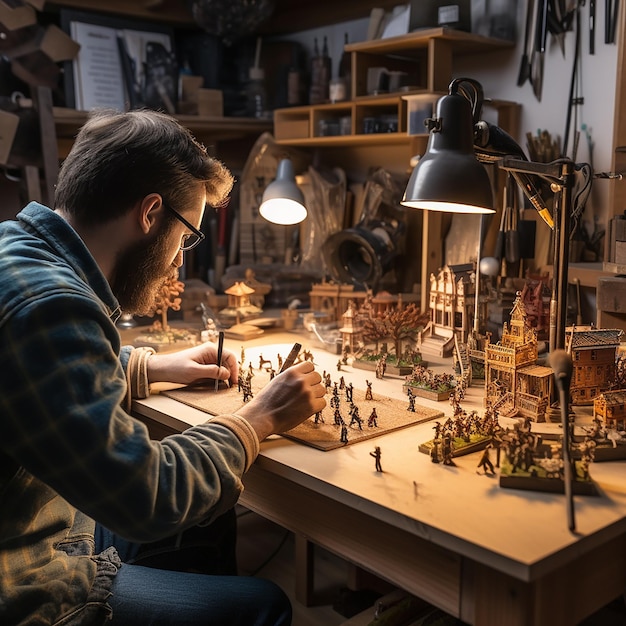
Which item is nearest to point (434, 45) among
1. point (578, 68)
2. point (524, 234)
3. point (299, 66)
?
point (578, 68)

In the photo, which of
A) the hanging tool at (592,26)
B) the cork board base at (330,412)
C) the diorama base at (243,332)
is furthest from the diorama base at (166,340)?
the hanging tool at (592,26)

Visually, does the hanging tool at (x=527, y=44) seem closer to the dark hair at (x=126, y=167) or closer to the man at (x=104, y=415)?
the man at (x=104, y=415)

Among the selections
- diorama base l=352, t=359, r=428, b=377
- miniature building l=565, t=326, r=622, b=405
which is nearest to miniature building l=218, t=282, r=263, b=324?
diorama base l=352, t=359, r=428, b=377

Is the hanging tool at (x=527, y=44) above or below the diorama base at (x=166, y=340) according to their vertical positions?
above

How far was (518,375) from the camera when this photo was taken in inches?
66.3

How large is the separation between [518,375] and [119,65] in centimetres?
236

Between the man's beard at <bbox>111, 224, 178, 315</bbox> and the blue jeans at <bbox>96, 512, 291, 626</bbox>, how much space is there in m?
0.54

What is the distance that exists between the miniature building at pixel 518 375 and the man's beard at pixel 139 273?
0.76 metres

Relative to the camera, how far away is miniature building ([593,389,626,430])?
1556mm

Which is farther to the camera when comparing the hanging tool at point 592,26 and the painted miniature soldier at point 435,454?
the hanging tool at point 592,26

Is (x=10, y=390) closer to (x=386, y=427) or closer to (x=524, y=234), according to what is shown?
(x=386, y=427)

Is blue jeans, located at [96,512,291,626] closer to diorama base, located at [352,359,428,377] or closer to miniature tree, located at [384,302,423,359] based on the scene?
diorama base, located at [352,359,428,377]

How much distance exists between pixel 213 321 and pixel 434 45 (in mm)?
1198

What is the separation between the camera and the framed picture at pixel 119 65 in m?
3.15
